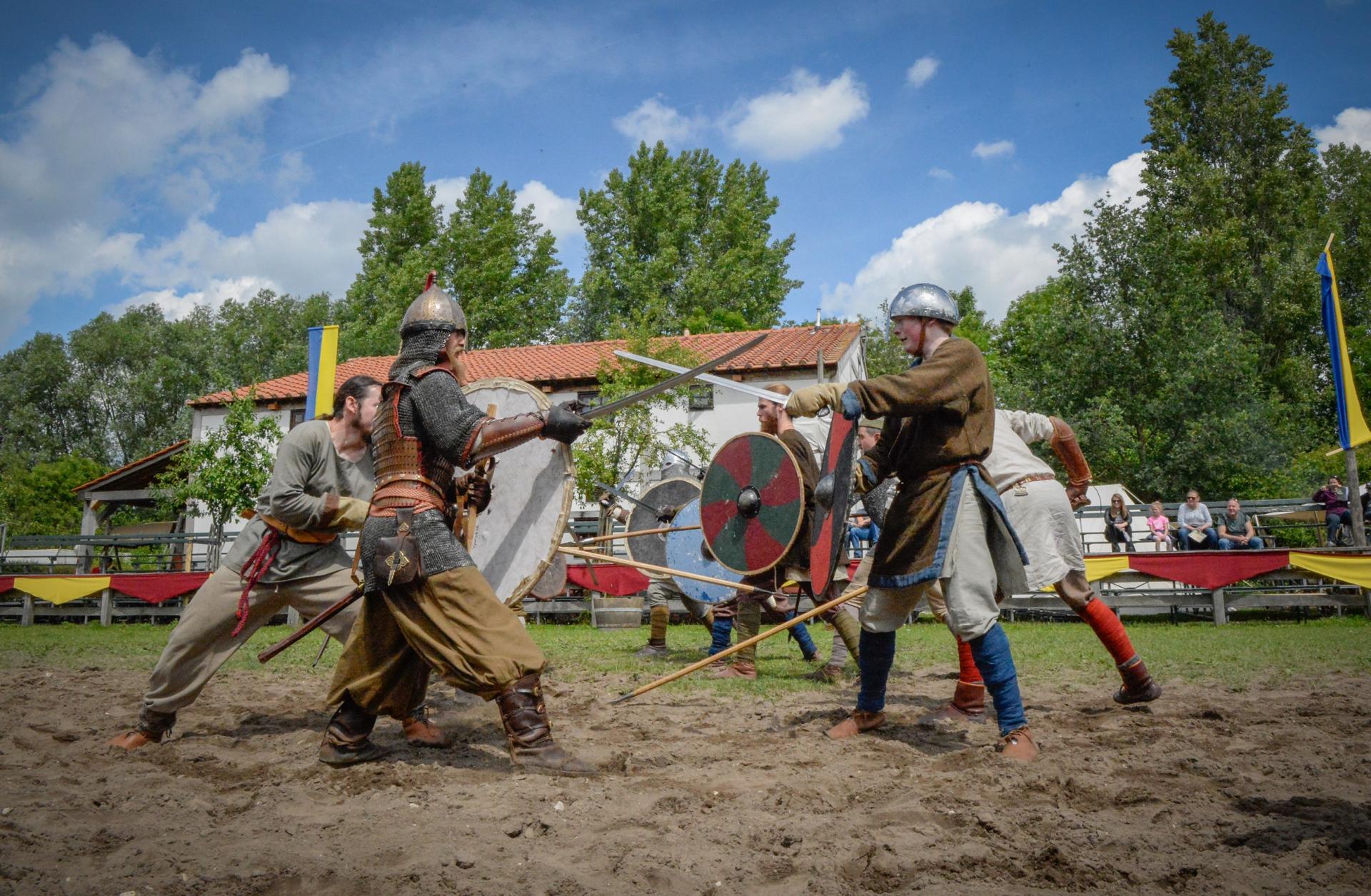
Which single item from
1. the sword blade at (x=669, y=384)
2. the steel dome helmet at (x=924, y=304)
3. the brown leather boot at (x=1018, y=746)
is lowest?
the brown leather boot at (x=1018, y=746)

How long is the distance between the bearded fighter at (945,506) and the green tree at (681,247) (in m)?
29.2

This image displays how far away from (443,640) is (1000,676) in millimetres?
2004

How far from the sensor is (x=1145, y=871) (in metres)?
2.06

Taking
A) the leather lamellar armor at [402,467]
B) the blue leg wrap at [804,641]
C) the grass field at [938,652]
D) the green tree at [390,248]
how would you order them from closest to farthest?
the leather lamellar armor at [402,467] → the grass field at [938,652] → the blue leg wrap at [804,641] → the green tree at [390,248]

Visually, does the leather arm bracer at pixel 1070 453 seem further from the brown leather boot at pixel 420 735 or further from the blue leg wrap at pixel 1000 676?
the brown leather boot at pixel 420 735

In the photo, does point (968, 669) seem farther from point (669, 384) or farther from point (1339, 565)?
point (1339, 565)

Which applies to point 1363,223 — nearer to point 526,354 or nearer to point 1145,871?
point 526,354

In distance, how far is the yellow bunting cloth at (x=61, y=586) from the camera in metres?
13.3

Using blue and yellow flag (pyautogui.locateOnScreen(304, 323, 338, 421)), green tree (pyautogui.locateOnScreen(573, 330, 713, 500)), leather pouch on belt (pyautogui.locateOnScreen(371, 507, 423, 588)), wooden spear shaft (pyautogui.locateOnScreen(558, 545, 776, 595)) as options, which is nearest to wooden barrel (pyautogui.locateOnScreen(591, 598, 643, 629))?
blue and yellow flag (pyautogui.locateOnScreen(304, 323, 338, 421))

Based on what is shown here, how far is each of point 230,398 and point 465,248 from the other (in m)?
9.35

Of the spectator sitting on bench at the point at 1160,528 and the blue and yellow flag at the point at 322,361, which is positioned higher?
the blue and yellow flag at the point at 322,361

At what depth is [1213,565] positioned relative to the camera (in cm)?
1021

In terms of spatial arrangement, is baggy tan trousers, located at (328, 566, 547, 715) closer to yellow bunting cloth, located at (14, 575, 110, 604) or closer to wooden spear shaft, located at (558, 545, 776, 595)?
wooden spear shaft, located at (558, 545, 776, 595)

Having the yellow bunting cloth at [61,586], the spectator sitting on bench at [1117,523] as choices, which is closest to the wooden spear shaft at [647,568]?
the spectator sitting on bench at [1117,523]
